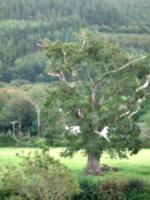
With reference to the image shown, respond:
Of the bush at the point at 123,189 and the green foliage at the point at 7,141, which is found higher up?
the green foliage at the point at 7,141

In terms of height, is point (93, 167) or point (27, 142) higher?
point (27, 142)

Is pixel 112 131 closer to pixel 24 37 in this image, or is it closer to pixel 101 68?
pixel 101 68

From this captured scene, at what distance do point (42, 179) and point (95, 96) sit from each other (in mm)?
12755

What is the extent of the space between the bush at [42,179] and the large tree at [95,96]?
1014 centimetres

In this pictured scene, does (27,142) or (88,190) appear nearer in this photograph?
(88,190)

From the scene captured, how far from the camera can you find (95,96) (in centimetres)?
3741

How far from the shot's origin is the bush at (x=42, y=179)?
83.9 ft

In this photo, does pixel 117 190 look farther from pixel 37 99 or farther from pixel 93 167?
pixel 37 99

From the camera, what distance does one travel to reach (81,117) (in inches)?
1446

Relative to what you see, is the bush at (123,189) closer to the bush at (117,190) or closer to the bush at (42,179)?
the bush at (117,190)

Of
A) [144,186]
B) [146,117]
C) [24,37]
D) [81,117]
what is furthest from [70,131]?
[24,37]

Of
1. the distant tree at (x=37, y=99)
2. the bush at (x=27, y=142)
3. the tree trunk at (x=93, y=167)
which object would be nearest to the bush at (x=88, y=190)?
the tree trunk at (x=93, y=167)

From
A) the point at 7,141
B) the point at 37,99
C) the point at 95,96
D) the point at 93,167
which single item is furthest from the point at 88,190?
the point at 37,99

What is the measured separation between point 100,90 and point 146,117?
30295mm
